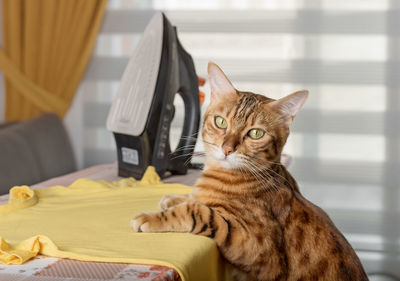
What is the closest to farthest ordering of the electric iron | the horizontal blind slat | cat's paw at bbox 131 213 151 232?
cat's paw at bbox 131 213 151 232 < the electric iron < the horizontal blind slat

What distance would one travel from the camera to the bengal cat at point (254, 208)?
1.13 metres

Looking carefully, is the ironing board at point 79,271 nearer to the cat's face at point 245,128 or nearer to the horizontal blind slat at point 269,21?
the cat's face at point 245,128

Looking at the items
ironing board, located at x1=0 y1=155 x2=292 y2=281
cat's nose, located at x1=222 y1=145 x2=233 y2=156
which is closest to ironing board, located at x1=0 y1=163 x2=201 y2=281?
ironing board, located at x1=0 y1=155 x2=292 y2=281

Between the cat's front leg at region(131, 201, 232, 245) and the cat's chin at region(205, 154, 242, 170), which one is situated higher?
the cat's chin at region(205, 154, 242, 170)

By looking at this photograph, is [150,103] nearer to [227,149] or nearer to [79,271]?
[227,149]

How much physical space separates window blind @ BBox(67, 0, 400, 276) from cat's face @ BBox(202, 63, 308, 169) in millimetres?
1784

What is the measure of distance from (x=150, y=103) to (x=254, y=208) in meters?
0.66

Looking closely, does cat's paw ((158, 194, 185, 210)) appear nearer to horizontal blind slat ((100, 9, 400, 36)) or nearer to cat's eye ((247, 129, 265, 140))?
cat's eye ((247, 129, 265, 140))

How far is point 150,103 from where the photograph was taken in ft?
5.72

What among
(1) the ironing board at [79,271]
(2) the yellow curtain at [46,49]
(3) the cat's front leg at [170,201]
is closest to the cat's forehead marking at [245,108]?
(3) the cat's front leg at [170,201]

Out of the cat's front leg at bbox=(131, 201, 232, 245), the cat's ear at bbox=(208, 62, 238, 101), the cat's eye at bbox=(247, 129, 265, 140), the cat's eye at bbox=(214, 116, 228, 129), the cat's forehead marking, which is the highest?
the cat's ear at bbox=(208, 62, 238, 101)

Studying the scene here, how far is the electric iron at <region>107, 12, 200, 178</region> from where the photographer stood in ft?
5.75

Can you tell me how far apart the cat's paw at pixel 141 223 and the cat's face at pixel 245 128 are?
0.22 m

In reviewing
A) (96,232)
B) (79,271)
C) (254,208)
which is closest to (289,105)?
(254,208)
